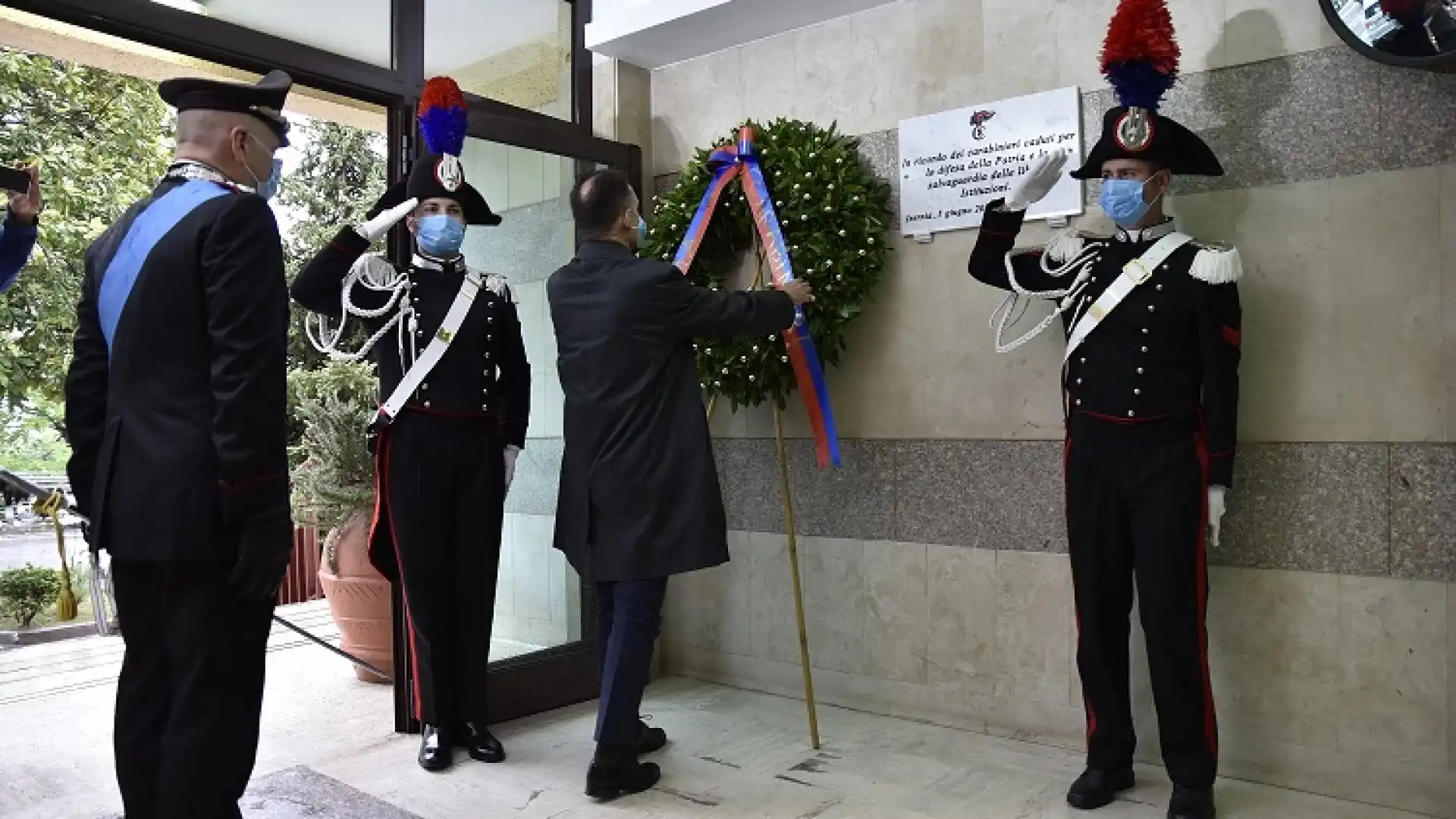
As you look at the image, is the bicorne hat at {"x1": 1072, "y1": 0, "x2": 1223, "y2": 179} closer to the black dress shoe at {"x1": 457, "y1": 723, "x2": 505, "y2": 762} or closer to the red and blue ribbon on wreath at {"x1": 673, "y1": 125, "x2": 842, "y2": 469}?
the red and blue ribbon on wreath at {"x1": 673, "y1": 125, "x2": 842, "y2": 469}

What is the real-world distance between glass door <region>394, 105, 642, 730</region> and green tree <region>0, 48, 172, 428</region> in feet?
15.7

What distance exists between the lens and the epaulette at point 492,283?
3.50 m

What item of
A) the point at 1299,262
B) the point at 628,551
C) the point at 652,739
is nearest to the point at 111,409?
the point at 628,551

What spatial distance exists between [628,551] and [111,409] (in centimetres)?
137

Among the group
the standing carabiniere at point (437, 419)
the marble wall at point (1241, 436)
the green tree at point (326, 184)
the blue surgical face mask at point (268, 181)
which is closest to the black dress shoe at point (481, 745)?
the standing carabiniere at point (437, 419)

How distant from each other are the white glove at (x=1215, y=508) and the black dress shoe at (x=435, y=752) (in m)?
2.32

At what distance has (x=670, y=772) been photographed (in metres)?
3.27

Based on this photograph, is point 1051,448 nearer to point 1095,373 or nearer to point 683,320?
point 1095,373

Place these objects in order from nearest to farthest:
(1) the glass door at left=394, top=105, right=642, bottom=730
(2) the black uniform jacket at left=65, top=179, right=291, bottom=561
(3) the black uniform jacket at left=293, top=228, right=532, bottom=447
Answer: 1. (2) the black uniform jacket at left=65, top=179, right=291, bottom=561
2. (3) the black uniform jacket at left=293, top=228, right=532, bottom=447
3. (1) the glass door at left=394, top=105, right=642, bottom=730

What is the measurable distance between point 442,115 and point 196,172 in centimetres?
147

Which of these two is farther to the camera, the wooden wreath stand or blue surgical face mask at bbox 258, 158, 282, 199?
the wooden wreath stand

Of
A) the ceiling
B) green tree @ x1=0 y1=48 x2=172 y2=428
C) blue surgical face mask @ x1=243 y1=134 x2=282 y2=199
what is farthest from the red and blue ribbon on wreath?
green tree @ x1=0 y1=48 x2=172 y2=428

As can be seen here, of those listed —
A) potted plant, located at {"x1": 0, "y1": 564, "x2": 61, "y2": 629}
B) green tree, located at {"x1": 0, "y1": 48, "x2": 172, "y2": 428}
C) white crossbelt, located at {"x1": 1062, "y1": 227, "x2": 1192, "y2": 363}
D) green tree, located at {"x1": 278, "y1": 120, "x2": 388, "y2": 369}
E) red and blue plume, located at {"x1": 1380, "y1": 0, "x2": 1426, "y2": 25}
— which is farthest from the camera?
green tree, located at {"x1": 278, "y1": 120, "x2": 388, "y2": 369}

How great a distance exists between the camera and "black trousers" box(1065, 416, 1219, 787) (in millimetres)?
2832
